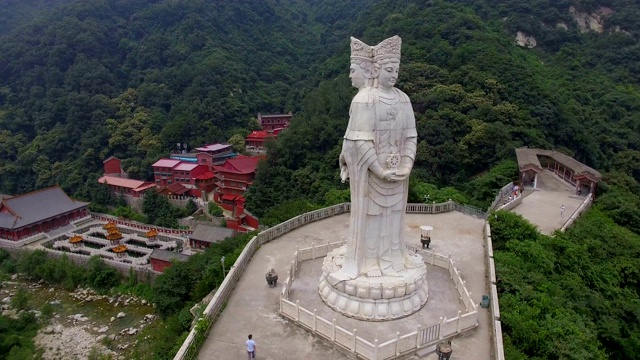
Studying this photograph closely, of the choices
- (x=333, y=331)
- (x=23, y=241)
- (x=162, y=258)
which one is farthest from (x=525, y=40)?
(x=23, y=241)

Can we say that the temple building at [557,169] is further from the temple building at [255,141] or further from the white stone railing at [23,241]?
the white stone railing at [23,241]

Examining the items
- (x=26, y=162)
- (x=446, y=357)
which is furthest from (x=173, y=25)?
(x=446, y=357)

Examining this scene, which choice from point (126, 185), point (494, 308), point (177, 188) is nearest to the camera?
point (494, 308)

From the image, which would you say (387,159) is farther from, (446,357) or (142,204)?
(142,204)

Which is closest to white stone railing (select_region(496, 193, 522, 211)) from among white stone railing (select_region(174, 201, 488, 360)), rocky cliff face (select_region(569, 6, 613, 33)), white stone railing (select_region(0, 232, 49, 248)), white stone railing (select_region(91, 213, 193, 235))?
white stone railing (select_region(174, 201, 488, 360))

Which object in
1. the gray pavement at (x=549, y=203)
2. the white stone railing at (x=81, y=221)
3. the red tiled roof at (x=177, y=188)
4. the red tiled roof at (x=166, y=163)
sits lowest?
the white stone railing at (x=81, y=221)

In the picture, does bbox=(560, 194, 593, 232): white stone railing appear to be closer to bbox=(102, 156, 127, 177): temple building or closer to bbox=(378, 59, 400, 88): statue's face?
bbox=(378, 59, 400, 88): statue's face

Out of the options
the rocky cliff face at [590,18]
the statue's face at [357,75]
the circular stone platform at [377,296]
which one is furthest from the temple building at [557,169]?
the rocky cliff face at [590,18]

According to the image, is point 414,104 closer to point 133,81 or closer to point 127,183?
point 127,183
